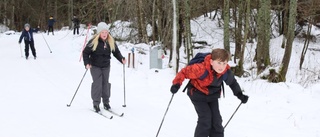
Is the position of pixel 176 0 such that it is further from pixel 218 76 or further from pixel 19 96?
pixel 218 76

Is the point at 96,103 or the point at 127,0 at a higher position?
the point at 127,0

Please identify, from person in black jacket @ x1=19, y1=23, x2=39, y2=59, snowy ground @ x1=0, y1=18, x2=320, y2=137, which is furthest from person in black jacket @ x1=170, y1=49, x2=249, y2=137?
person in black jacket @ x1=19, y1=23, x2=39, y2=59

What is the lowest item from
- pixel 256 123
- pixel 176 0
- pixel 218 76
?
pixel 256 123

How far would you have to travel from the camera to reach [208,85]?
3.93 metres

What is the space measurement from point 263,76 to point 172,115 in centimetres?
391

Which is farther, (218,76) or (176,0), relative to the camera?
(176,0)

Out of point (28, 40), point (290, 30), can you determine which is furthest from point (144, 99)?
point (28, 40)

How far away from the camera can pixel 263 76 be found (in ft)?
29.7

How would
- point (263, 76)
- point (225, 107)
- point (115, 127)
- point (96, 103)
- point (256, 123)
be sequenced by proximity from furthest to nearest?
point (263, 76) < point (225, 107) < point (96, 103) < point (256, 123) < point (115, 127)

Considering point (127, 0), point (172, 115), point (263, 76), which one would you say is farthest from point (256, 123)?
point (127, 0)

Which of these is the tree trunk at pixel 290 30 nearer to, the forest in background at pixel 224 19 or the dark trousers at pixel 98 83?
the forest in background at pixel 224 19

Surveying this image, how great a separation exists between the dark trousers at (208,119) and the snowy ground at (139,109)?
93cm

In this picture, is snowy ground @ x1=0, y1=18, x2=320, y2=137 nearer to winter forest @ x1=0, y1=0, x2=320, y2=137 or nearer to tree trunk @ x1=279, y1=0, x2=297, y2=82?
winter forest @ x1=0, y1=0, x2=320, y2=137

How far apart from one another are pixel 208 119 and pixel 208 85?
43cm
